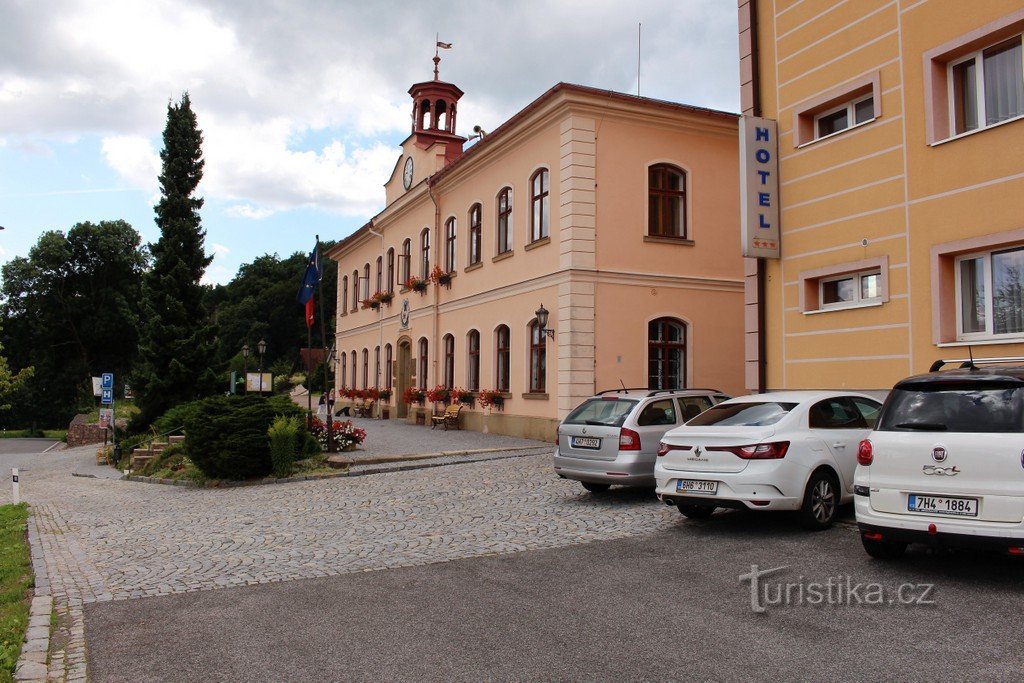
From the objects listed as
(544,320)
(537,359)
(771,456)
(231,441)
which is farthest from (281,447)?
(771,456)

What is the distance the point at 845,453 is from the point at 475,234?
18.2 m

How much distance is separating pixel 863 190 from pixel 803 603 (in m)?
8.09

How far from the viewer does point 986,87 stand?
426 inches

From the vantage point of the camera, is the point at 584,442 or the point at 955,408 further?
the point at 584,442

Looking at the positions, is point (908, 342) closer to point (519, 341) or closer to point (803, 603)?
point (803, 603)

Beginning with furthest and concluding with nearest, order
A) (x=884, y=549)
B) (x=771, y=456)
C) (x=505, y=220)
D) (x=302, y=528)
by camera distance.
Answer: (x=505, y=220) < (x=302, y=528) < (x=771, y=456) < (x=884, y=549)

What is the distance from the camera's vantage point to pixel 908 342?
11484mm

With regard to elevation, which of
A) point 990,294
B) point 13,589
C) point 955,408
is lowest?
point 13,589

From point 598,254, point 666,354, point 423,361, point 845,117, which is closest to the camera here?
point 845,117

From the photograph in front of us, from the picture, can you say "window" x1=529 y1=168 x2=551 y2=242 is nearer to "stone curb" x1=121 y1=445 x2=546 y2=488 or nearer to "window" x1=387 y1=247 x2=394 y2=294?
"stone curb" x1=121 y1=445 x2=546 y2=488

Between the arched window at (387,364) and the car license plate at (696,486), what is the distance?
2670 centimetres

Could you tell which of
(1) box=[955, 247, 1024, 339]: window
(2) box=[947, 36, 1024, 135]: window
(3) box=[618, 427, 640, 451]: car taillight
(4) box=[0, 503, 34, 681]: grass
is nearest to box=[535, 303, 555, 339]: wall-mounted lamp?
(3) box=[618, 427, 640, 451]: car taillight

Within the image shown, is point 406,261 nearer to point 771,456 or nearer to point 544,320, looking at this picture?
point 544,320

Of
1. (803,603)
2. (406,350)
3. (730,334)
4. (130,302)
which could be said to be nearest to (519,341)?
(730,334)
